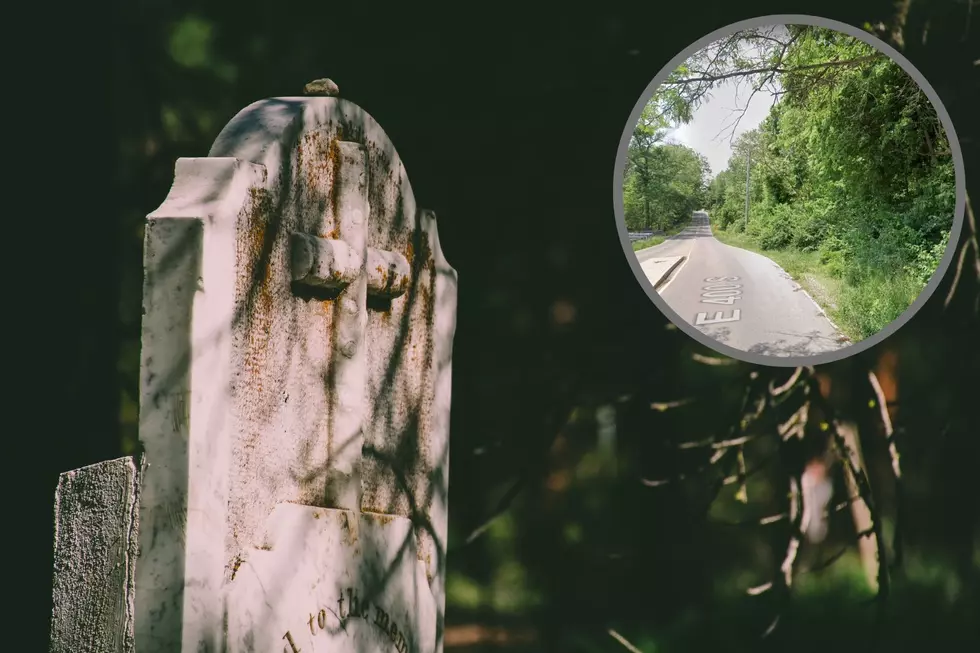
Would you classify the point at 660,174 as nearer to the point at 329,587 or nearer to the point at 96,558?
the point at 329,587

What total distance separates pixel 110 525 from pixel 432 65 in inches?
89.0

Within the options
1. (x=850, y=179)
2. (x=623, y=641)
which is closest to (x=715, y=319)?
(x=850, y=179)

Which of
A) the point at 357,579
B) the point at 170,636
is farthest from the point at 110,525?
the point at 357,579

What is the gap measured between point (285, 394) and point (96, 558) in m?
0.46

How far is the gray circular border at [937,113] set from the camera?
124 inches

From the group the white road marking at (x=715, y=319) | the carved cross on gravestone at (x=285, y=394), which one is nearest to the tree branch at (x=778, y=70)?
the white road marking at (x=715, y=319)

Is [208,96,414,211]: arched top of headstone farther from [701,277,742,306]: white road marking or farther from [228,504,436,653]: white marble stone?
[701,277,742,306]: white road marking

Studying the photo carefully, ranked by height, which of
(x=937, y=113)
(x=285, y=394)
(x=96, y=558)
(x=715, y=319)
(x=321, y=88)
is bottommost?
(x=96, y=558)

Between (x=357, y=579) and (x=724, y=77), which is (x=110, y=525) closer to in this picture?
(x=357, y=579)

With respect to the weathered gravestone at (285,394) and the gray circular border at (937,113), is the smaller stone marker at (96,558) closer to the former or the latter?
the weathered gravestone at (285,394)

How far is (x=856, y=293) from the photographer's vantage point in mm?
3145

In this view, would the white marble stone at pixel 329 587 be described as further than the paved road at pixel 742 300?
No

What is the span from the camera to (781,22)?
3172 mm

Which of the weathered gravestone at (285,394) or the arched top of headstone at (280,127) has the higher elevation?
the arched top of headstone at (280,127)
